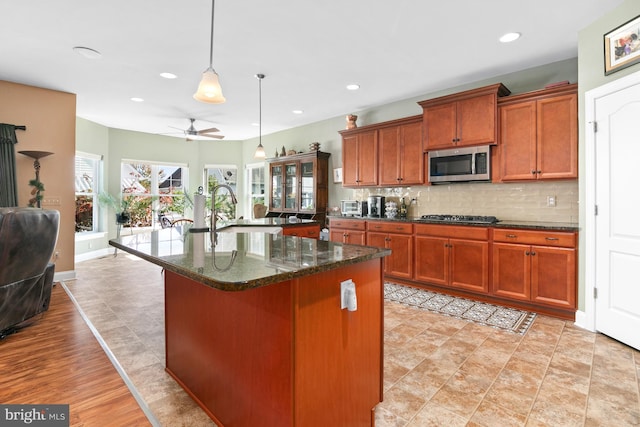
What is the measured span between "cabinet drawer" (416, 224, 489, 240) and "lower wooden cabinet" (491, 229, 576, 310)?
5.4 inches

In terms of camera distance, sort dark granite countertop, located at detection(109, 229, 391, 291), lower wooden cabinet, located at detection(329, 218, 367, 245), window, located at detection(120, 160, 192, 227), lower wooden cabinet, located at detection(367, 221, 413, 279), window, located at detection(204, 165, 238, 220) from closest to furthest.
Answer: dark granite countertop, located at detection(109, 229, 391, 291)
lower wooden cabinet, located at detection(367, 221, 413, 279)
lower wooden cabinet, located at detection(329, 218, 367, 245)
window, located at detection(120, 160, 192, 227)
window, located at detection(204, 165, 238, 220)

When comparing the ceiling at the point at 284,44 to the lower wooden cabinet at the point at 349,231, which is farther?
the lower wooden cabinet at the point at 349,231

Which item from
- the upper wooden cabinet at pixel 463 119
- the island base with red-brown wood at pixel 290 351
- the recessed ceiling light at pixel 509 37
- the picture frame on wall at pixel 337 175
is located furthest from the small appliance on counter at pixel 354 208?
the island base with red-brown wood at pixel 290 351

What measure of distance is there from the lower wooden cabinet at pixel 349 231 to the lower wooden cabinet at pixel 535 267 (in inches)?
71.4

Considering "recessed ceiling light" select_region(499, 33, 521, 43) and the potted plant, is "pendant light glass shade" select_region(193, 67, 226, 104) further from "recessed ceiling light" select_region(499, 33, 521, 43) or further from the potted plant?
the potted plant

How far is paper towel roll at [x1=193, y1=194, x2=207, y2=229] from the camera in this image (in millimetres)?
2484

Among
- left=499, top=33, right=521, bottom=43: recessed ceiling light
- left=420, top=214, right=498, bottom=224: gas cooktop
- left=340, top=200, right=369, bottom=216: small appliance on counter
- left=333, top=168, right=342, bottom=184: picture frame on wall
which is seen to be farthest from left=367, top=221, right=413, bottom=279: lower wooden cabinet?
left=499, top=33, right=521, bottom=43: recessed ceiling light

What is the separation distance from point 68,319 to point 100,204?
4193 millimetres

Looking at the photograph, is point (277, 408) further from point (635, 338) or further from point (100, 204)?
point (100, 204)

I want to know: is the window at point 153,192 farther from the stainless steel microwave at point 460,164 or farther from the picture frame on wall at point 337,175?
the stainless steel microwave at point 460,164

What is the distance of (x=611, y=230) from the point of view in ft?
8.76

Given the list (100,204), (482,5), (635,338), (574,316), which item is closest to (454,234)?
(574,316)

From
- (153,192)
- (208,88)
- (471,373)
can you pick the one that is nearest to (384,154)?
(208,88)

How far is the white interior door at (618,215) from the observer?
2479mm
